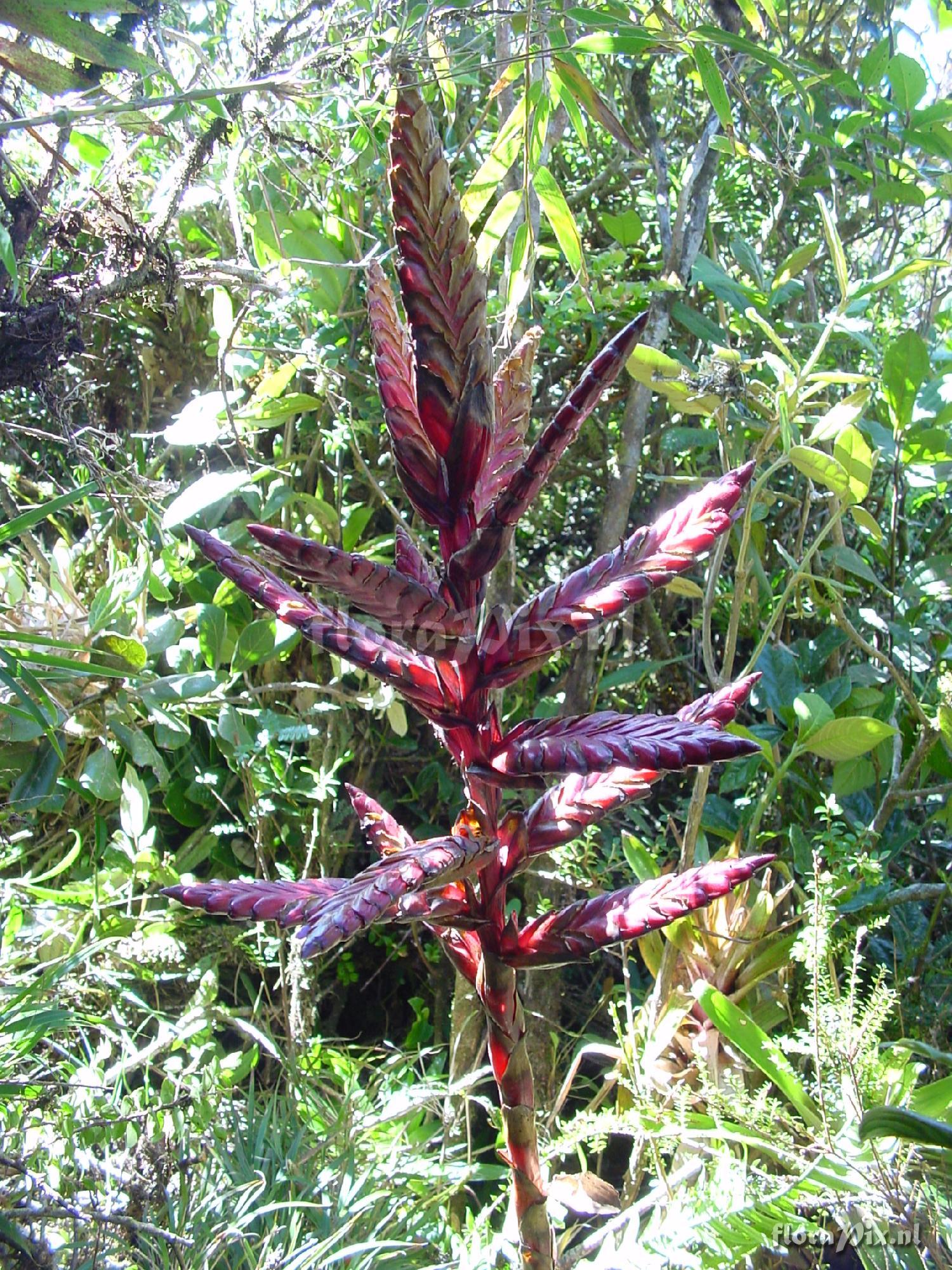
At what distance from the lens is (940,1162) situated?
2.20ft

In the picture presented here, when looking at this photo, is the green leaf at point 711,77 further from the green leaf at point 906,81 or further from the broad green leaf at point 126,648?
the broad green leaf at point 126,648

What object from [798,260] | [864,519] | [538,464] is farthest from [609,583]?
[798,260]

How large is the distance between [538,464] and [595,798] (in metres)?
0.16

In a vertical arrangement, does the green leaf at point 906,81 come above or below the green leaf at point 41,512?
above

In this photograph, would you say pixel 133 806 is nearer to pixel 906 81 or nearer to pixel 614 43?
pixel 614 43

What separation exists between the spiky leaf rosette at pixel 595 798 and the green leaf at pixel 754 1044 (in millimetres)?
307

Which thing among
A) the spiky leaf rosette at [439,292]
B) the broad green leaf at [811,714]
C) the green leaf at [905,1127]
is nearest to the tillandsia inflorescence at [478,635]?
the spiky leaf rosette at [439,292]

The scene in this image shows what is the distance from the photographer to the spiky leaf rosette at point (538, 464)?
420 millimetres

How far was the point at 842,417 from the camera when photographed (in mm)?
833

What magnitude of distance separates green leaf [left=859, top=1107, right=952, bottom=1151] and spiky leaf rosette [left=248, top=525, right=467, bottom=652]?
1.08ft

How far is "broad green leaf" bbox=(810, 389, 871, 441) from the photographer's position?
830 millimetres

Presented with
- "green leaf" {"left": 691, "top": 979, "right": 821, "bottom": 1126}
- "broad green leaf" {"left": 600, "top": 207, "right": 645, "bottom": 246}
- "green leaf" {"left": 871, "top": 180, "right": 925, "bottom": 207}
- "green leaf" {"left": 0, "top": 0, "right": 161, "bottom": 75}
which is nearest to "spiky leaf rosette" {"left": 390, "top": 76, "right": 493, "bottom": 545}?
"green leaf" {"left": 0, "top": 0, "right": 161, "bottom": 75}

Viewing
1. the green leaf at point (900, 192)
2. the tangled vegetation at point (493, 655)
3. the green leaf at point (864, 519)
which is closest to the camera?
the tangled vegetation at point (493, 655)

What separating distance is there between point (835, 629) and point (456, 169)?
31.6 inches
